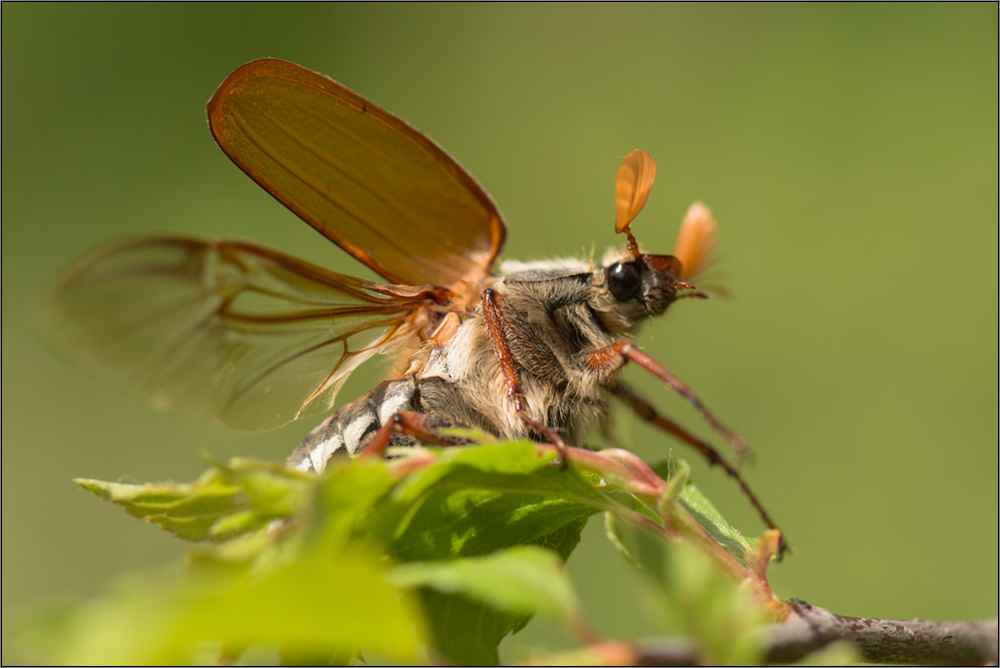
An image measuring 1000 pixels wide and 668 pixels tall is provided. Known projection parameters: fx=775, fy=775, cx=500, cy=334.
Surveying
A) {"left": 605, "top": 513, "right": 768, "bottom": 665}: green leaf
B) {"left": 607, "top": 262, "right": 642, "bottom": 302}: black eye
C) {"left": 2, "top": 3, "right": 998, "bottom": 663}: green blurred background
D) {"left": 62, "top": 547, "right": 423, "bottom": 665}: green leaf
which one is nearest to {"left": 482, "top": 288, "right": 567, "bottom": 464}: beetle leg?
{"left": 607, "top": 262, "right": 642, "bottom": 302}: black eye

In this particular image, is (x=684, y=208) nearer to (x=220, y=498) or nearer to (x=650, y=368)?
(x=650, y=368)

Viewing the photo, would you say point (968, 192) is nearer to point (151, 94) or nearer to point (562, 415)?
point (562, 415)

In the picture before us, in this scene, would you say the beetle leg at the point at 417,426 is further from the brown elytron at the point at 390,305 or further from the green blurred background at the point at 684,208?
the green blurred background at the point at 684,208

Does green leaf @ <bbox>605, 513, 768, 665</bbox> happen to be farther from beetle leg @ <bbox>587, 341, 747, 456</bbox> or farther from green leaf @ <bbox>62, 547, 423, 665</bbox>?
beetle leg @ <bbox>587, 341, 747, 456</bbox>

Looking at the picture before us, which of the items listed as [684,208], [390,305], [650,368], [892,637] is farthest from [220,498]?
[684,208]

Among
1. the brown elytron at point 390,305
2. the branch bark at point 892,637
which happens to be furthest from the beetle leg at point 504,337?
the branch bark at point 892,637
